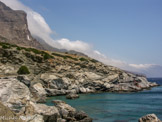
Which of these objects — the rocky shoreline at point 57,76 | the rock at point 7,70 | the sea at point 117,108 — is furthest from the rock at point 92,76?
the rock at point 7,70

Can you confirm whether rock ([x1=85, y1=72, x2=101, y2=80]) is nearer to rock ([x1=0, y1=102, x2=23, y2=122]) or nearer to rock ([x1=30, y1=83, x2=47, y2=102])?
rock ([x1=30, y1=83, x2=47, y2=102])

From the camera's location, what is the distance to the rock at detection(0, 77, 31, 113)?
30541 mm

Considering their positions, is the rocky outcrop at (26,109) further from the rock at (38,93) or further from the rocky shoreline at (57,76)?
the rocky shoreline at (57,76)

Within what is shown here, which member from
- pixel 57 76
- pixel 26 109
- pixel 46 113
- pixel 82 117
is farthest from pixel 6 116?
pixel 57 76

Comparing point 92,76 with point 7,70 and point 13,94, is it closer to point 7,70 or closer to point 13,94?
point 7,70

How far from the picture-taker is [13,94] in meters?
34.4

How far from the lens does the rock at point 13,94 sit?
1202 inches

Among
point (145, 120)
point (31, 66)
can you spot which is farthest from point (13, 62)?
point (145, 120)

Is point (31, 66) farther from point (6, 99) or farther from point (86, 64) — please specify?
point (6, 99)

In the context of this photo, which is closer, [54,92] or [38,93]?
[38,93]

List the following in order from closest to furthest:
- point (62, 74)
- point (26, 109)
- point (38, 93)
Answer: point (26, 109), point (38, 93), point (62, 74)

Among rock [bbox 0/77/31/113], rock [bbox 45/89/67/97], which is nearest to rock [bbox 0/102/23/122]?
rock [bbox 0/77/31/113]

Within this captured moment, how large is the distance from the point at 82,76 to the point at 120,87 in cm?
1984

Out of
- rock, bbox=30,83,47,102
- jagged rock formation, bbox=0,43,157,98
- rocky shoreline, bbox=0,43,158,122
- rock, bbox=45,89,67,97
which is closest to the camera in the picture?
rock, bbox=30,83,47,102
